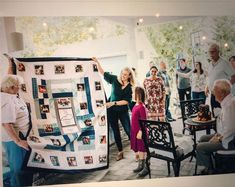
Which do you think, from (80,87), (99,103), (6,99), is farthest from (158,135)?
(6,99)

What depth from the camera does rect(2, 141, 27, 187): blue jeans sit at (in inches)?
92.8

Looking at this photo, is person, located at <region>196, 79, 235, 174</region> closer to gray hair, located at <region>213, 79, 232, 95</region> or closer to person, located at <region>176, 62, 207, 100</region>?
gray hair, located at <region>213, 79, 232, 95</region>

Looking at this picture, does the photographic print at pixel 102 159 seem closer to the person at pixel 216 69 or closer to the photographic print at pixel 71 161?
the photographic print at pixel 71 161

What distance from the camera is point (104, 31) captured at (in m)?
2.46

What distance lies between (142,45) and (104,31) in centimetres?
37

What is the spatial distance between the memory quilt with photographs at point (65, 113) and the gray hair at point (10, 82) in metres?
0.05

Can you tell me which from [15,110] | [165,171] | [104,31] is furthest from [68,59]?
[165,171]

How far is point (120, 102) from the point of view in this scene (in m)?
2.48

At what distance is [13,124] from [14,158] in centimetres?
29

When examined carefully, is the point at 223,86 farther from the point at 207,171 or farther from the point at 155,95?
the point at 207,171

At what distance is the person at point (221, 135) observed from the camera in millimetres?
2508

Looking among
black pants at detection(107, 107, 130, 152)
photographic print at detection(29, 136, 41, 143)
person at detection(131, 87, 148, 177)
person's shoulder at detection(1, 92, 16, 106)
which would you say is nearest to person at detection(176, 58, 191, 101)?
person at detection(131, 87, 148, 177)

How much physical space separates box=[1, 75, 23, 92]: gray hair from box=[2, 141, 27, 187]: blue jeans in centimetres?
48

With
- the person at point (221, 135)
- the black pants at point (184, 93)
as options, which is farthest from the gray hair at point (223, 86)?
the black pants at point (184, 93)
